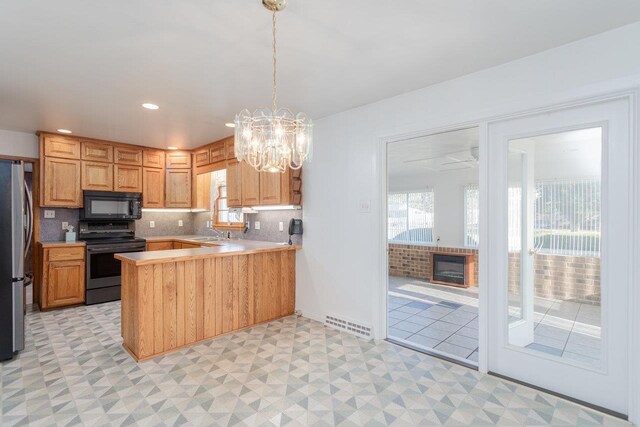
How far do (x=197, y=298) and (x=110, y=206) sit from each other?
272 cm

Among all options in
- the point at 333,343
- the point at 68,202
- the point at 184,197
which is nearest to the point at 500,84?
the point at 333,343

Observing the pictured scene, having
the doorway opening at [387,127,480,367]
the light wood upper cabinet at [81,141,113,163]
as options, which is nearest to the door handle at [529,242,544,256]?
the doorway opening at [387,127,480,367]

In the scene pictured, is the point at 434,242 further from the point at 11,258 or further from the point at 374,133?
the point at 11,258

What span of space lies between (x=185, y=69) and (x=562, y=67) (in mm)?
2665

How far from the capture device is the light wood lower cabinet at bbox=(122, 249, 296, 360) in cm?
285

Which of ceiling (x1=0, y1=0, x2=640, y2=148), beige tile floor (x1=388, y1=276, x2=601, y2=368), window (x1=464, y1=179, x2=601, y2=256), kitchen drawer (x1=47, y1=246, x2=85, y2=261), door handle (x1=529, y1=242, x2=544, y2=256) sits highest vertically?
ceiling (x1=0, y1=0, x2=640, y2=148)

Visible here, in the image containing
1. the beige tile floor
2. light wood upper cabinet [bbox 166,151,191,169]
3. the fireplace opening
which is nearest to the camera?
the beige tile floor

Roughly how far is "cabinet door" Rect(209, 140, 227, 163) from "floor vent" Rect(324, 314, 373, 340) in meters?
2.67

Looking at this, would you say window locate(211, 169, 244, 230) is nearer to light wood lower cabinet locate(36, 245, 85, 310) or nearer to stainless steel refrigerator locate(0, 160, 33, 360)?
light wood lower cabinet locate(36, 245, 85, 310)

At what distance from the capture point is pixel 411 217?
23.7 feet

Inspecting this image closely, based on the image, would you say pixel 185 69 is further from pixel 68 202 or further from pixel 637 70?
pixel 68 202

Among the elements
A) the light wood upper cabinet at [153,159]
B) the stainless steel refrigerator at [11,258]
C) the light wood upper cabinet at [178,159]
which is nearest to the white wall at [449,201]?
the light wood upper cabinet at [178,159]

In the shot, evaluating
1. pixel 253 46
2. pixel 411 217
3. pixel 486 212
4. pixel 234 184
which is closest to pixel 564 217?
pixel 486 212

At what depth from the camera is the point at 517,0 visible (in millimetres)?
1734
